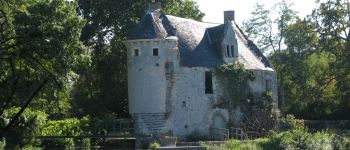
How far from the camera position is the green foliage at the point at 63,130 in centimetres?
3678

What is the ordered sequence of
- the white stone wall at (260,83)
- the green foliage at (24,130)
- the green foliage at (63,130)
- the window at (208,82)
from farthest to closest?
the white stone wall at (260,83)
the window at (208,82)
the green foliage at (63,130)
the green foliage at (24,130)

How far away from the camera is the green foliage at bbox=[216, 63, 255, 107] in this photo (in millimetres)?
45344

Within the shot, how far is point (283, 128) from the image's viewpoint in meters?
47.0

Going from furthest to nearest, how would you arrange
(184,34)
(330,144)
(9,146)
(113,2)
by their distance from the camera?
(113,2), (184,34), (330,144), (9,146)

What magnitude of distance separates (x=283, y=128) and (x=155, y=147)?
50.1 ft

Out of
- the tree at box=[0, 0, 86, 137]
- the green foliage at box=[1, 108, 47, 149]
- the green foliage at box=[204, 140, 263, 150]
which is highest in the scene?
the tree at box=[0, 0, 86, 137]

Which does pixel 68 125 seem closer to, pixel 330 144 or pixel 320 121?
pixel 330 144

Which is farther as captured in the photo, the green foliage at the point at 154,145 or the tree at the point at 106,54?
the tree at the point at 106,54

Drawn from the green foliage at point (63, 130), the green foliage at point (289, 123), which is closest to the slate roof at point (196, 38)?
the green foliage at point (289, 123)

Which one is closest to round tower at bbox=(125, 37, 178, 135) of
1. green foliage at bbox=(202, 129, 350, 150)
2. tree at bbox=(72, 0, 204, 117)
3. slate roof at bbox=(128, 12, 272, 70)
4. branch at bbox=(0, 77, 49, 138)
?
slate roof at bbox=(128, 12, 272, 70)

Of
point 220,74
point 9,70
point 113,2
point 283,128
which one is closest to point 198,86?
point 220,74

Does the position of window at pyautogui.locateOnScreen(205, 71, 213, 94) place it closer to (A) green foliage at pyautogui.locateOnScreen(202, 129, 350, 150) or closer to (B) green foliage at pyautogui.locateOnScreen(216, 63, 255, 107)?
(B) green foliage at pyautogui.locateOnScreen(216, 63, 255, 107)

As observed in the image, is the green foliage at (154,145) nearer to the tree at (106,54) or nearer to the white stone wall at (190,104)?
the white stone wall at (190,104)

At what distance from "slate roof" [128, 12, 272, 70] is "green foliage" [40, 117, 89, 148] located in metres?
6.79
